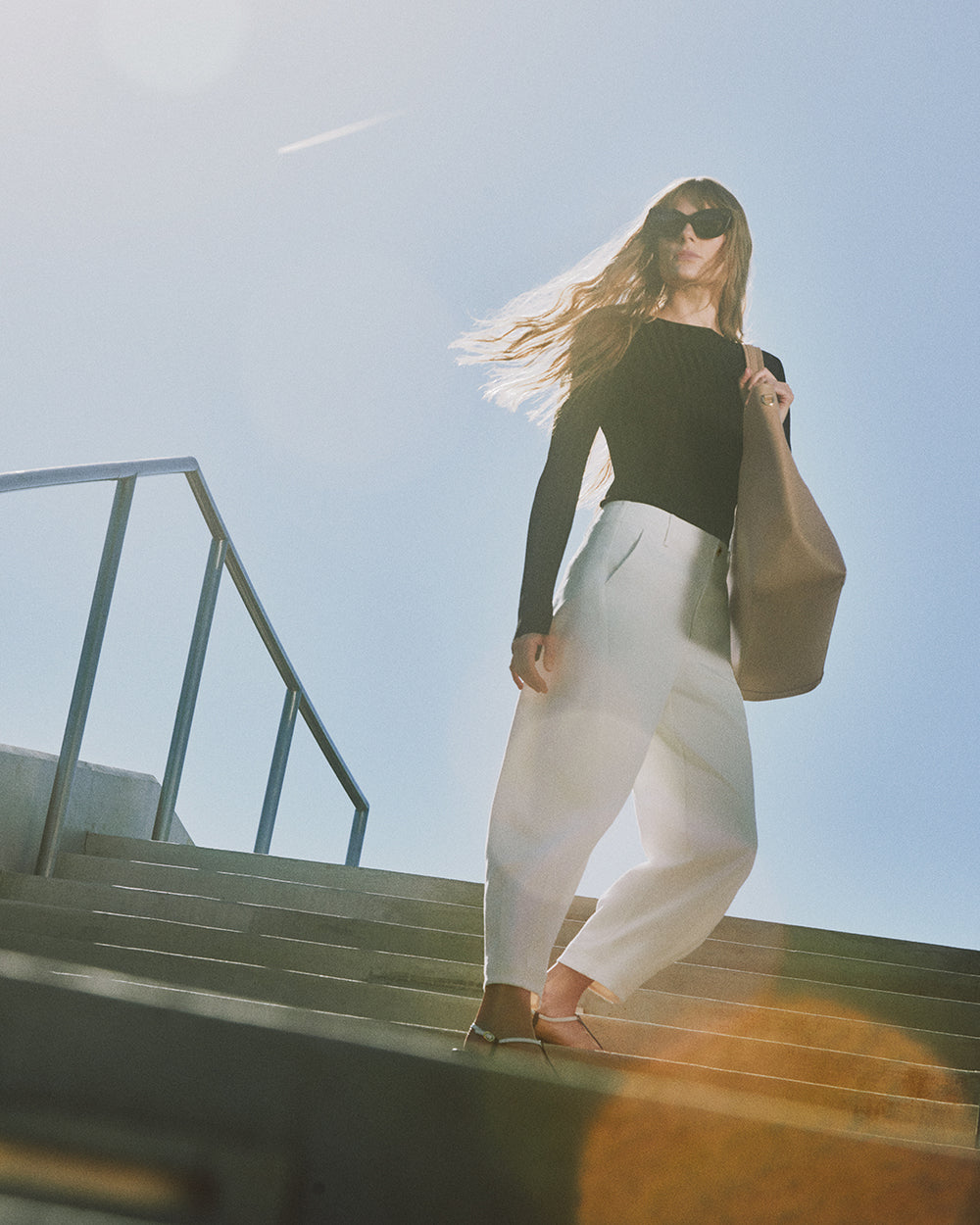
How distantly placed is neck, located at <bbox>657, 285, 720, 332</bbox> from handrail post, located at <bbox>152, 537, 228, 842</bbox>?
2544mm

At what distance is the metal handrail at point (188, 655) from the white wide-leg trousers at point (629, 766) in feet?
5.27

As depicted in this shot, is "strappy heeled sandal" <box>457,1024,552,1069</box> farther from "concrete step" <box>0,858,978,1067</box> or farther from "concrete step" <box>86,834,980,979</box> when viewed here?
"concrete step" <box>86,834,980,979</box>

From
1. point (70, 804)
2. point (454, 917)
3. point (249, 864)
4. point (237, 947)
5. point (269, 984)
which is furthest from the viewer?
point (249, 864)

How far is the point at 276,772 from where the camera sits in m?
5.07

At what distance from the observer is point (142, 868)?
3.05 m

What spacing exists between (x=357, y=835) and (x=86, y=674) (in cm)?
311

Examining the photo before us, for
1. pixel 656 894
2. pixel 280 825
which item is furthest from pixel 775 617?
pixel 280 825

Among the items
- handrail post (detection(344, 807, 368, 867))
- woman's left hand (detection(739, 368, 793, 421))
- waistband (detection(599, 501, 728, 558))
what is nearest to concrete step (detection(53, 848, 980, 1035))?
waistband (detection(599, 501, 728, 558))

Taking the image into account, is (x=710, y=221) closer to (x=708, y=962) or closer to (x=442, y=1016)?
(x=442, y=1016)

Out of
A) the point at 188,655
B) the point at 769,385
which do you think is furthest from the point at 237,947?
the point at 188,655

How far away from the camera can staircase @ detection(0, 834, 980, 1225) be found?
91cm

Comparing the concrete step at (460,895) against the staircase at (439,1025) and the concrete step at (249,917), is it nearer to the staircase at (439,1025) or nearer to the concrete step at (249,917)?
the staircase at (439,1025)

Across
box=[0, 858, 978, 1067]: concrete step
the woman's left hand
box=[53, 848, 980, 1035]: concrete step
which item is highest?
the woman's left hand

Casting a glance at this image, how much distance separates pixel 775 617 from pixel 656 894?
43 centimetres
